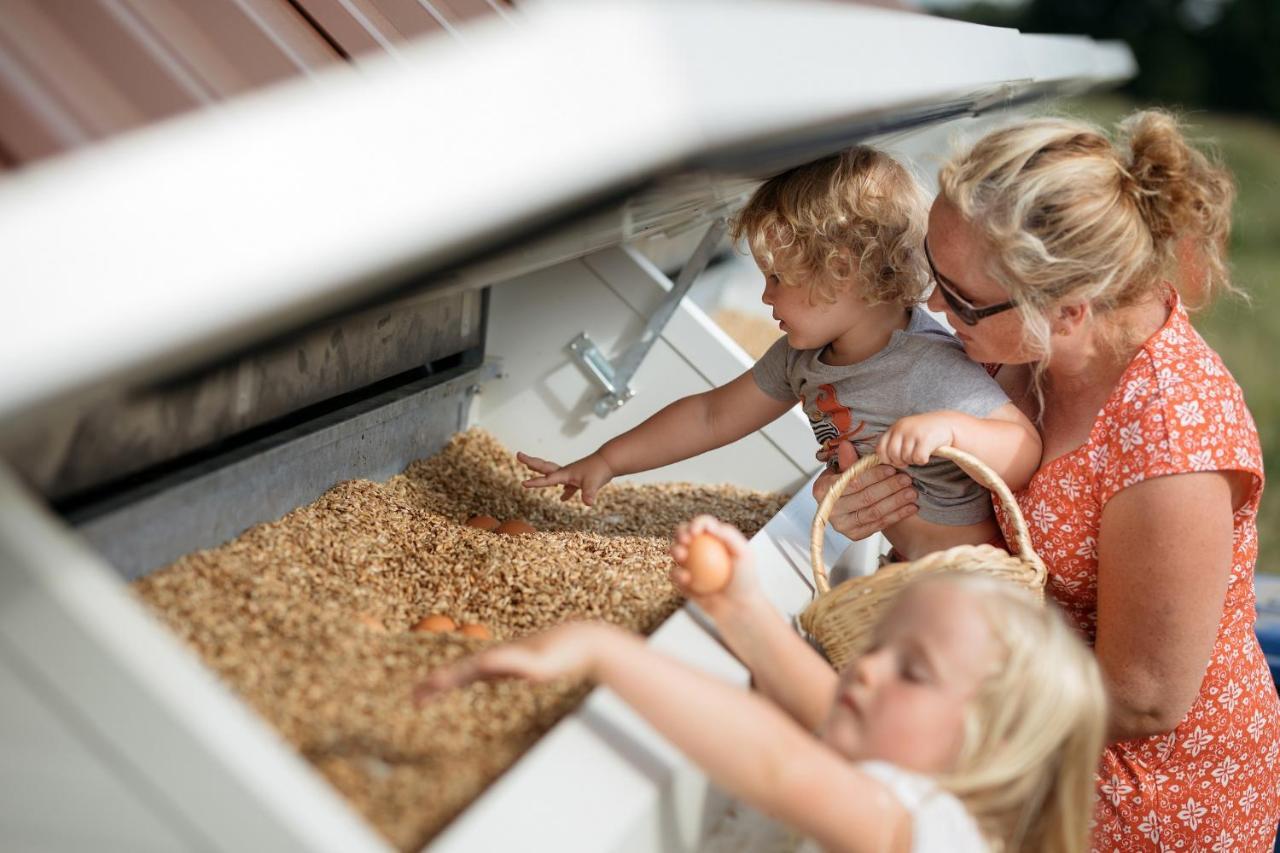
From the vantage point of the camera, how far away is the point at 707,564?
1.29 meters

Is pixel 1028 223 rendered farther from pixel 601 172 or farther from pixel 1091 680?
pixel 601 172

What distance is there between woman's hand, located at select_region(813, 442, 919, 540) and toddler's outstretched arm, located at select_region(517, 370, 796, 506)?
362mm

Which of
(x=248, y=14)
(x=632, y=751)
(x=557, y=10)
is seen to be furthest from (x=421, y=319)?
(x=557, y=10)

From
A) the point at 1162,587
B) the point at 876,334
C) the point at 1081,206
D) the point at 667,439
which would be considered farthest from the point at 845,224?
the point at 1162,587

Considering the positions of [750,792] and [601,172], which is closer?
[601,172]

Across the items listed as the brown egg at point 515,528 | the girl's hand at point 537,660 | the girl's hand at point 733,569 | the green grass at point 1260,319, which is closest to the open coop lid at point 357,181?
the girl's hand at point 537,660

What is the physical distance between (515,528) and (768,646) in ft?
2.85

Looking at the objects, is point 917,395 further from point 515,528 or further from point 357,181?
point 357,181

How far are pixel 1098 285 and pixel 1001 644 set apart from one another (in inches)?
28.5

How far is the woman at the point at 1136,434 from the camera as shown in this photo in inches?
64.8

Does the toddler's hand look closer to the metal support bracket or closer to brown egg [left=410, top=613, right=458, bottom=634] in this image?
brown egg [left=410, top=613, right=458, bottom=634]

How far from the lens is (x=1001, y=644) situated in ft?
3.79

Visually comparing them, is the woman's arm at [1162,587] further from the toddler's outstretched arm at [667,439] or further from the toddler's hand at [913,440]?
the toddler's outstretched arm at [667,439]

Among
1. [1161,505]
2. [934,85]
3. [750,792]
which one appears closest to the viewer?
[750,792]
